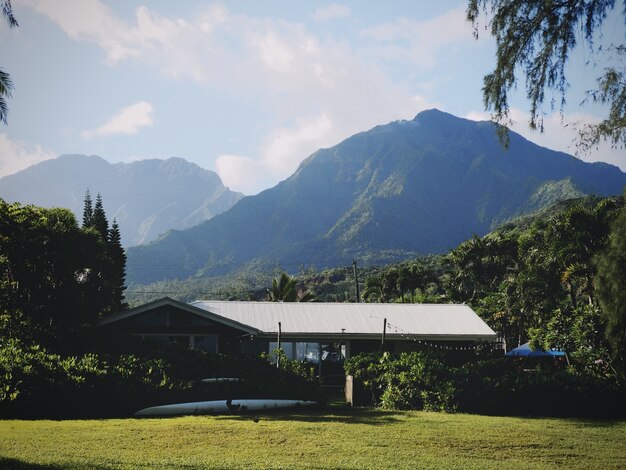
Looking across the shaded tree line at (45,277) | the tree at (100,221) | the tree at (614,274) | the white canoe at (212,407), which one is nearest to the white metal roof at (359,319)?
the shaded tree line at (45,277)

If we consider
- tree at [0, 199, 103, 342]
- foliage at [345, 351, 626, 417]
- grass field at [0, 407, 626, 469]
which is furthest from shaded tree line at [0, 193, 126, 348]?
foliage at [345, 351, 626, 417]

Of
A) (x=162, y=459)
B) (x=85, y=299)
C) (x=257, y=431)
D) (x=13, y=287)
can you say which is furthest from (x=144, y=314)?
(x=162, y=459)

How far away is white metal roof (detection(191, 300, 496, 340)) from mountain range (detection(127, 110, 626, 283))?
317 feet

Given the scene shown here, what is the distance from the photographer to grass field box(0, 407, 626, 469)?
11.5 metres

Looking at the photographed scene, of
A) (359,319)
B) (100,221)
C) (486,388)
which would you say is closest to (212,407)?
(486,388)

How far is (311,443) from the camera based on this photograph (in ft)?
43.9

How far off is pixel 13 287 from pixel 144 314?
5.40 m

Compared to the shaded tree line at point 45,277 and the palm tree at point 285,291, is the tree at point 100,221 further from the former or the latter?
the shaded tree line at point 45,277

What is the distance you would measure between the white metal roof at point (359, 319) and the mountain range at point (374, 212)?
96.6 meters

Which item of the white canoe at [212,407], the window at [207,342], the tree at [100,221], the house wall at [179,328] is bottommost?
the white canoe at [212,407]

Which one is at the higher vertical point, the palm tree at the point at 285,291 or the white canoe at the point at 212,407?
the palm tree at the point at 285,291

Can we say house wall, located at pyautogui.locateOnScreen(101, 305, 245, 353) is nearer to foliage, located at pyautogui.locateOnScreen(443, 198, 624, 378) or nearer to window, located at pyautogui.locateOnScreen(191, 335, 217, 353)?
window, located at pyautogui.locateOnScreen(191, 335, 217, 353)

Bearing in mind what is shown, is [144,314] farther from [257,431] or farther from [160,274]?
[160,274]

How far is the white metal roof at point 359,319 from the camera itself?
2964 centimetres
